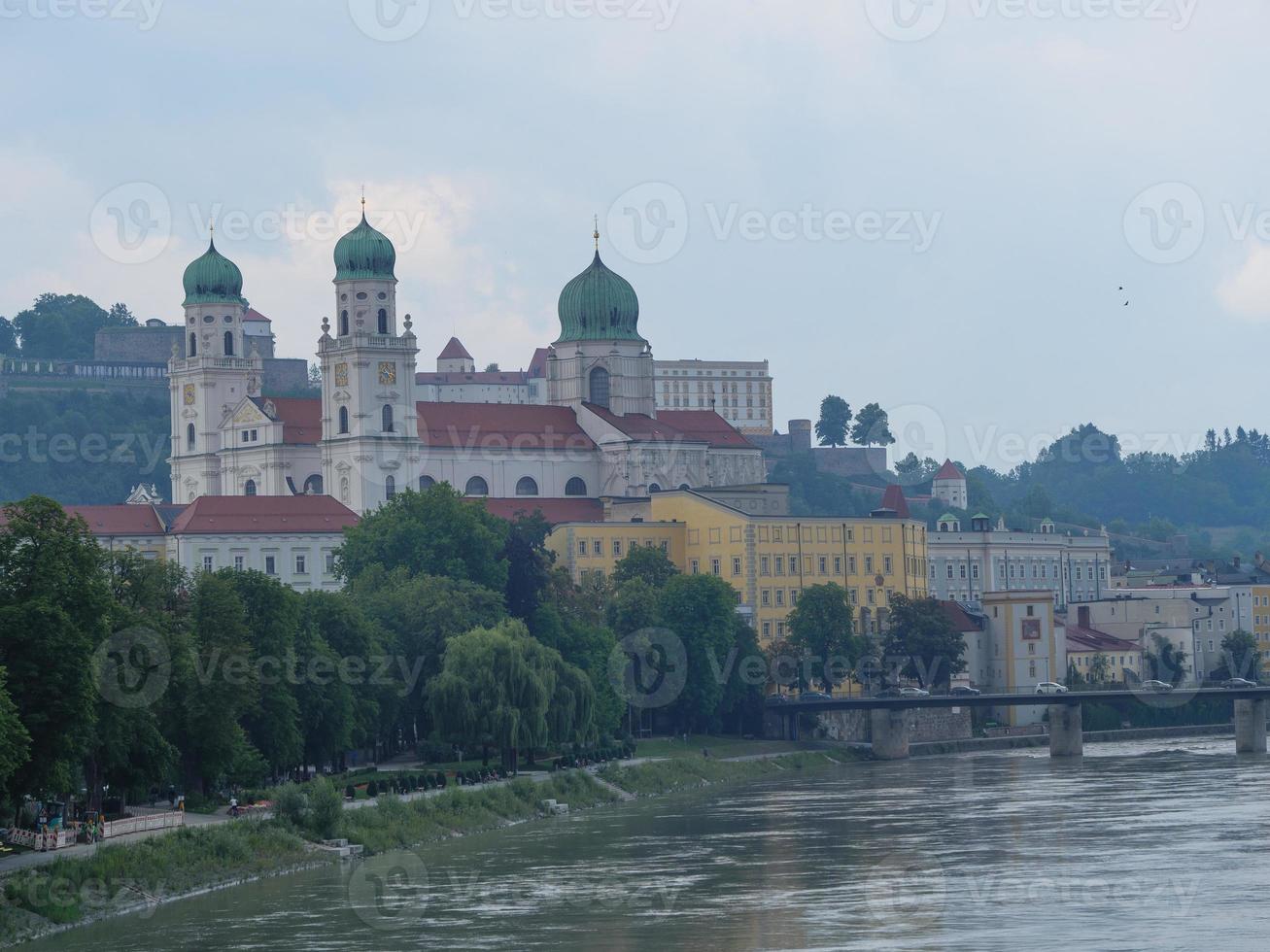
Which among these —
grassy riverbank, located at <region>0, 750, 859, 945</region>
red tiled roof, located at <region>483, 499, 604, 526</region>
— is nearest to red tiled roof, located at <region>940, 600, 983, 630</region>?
red tiled roof, located at <region>483, 499, 604, 526</region>

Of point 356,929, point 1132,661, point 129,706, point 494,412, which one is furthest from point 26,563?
point 1132,661

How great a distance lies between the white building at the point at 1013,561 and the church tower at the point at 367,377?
4418 cm

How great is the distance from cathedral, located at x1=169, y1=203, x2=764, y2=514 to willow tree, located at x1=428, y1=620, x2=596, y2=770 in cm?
4688

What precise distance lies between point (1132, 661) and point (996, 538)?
17.0m

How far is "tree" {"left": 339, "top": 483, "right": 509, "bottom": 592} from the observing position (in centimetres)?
11669

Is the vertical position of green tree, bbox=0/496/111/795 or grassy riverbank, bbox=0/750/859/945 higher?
green tree, bbox=0/496/111/795

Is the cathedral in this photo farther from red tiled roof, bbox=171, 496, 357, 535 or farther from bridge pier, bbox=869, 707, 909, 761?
bridge pier, bbox=869, 707, 909, 761

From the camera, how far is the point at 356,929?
184 ft

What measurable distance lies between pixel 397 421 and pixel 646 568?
68.0 feet

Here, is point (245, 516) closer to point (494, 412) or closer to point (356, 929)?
point (494, 412)

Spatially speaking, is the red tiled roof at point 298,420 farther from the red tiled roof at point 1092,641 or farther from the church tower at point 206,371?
the red tiled roof at point 1092,641

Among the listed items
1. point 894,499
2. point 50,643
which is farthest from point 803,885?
point 894,499

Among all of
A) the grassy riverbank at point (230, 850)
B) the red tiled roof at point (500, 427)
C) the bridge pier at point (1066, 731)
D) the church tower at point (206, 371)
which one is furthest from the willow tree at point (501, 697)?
the church tower at point (206, 371)

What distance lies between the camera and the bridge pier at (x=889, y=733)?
120m
